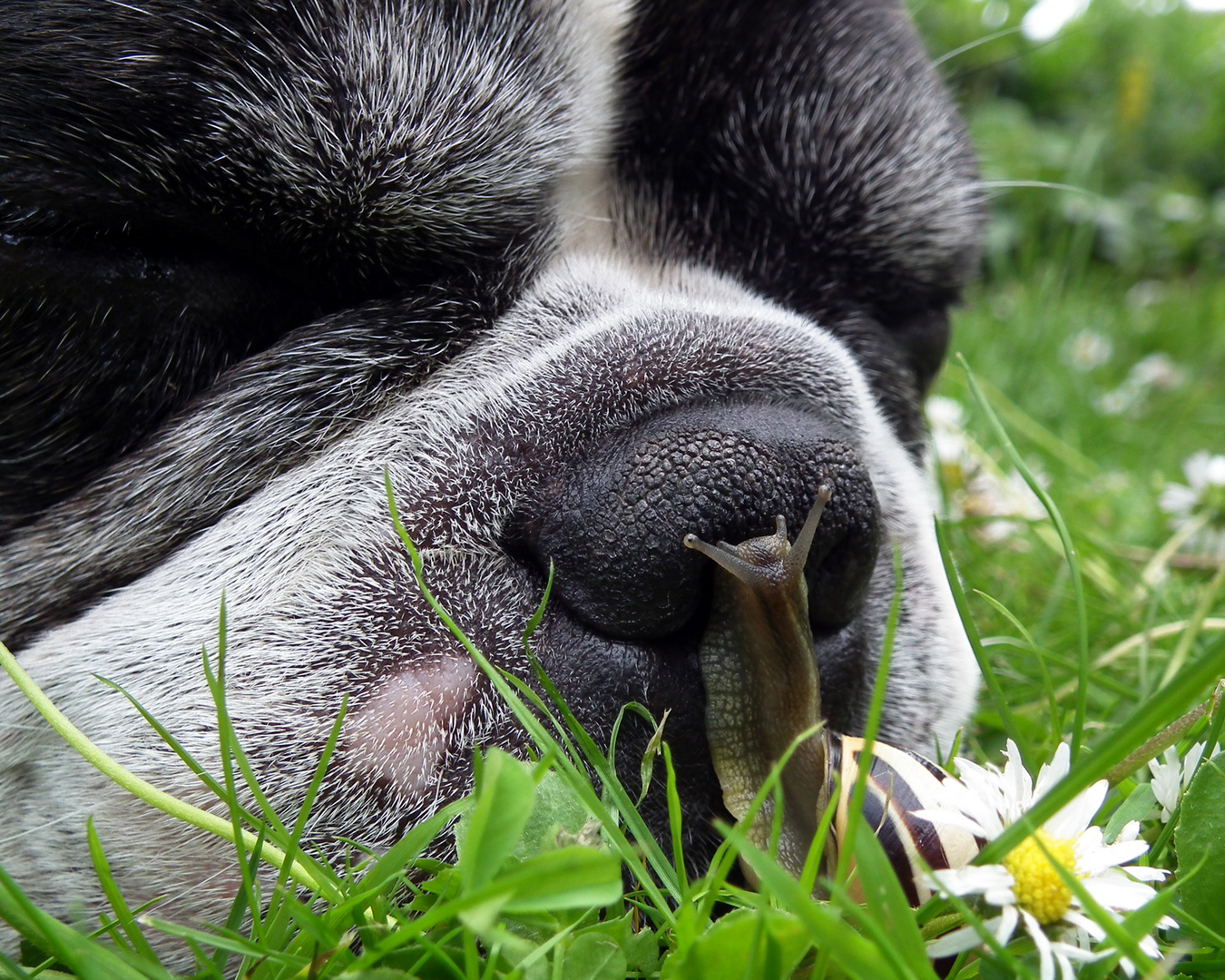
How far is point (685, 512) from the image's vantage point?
1.19 meters

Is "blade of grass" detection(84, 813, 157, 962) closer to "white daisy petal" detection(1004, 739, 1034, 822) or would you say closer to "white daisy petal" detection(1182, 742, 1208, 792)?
"white daisy petal" detection(1004, 739, 1034, 822)

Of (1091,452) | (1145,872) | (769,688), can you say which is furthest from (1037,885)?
(1091,452)

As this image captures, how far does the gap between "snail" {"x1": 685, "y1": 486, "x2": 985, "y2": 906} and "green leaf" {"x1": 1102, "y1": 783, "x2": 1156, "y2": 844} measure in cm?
17

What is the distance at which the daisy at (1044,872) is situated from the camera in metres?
0.88

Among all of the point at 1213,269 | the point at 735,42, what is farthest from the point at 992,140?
the point at 735,42

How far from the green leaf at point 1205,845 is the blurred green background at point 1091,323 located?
165 millimetres

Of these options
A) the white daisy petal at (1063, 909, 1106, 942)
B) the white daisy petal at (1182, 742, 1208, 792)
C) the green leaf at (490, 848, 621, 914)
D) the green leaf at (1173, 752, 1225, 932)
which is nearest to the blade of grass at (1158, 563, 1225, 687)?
the white daisy petal at (1182, 742, 1208, 792)

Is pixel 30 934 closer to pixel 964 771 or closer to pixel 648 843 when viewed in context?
pixel 648 843

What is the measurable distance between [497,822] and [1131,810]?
622 mm

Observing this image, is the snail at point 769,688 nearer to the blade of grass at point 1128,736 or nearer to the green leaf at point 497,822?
the blade of grass at point 1128,736

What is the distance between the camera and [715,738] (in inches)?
46.1

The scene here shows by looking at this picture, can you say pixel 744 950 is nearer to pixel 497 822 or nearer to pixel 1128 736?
pixel 497 822

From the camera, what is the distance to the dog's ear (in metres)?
1.64

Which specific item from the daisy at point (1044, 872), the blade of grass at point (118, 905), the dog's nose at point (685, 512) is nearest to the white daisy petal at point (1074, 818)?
the daisy at point (1044, 872)
